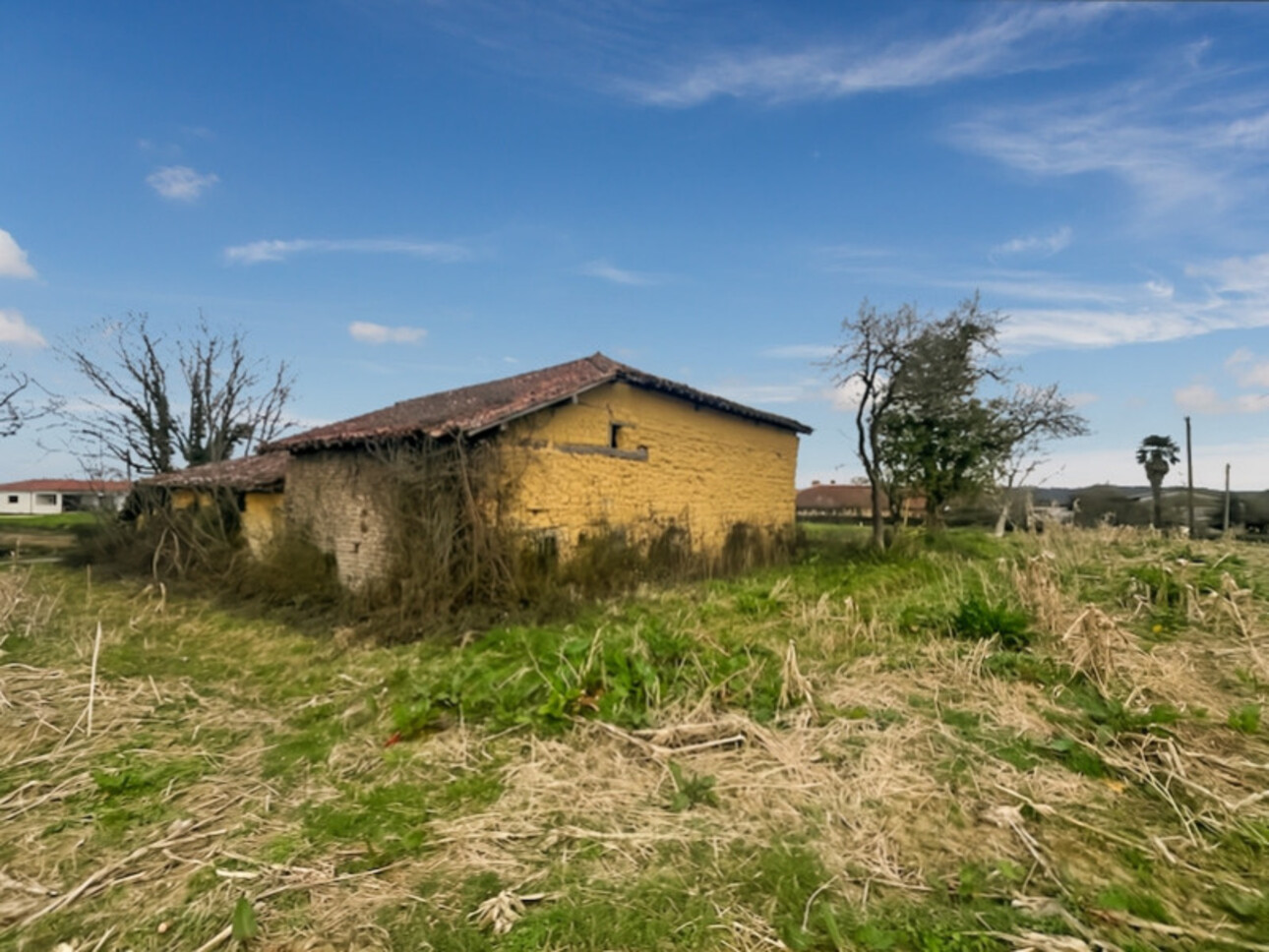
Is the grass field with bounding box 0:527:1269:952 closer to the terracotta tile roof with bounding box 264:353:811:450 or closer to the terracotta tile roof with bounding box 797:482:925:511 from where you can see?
the terracotta tile roof with bounding box 264:353:811:450

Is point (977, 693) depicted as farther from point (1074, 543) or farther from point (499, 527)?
point (1074, 543)

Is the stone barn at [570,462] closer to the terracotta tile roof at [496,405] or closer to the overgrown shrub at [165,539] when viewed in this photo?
the terracotta tile roof at [496,405]

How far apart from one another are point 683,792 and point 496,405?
7923 millimetres

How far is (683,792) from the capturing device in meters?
3.45

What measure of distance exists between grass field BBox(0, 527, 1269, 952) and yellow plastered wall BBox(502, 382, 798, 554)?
4003mm

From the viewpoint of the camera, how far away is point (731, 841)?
9.94 ft

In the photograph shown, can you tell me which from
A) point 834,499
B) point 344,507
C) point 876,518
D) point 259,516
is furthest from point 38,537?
point 834,499

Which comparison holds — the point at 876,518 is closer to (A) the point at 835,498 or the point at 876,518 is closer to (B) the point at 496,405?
(B) the point at 496,405

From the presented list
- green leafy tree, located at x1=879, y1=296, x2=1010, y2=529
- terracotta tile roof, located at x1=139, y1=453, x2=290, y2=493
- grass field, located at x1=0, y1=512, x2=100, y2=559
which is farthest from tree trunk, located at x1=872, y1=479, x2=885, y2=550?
grass field, located at x1=0, y1=512, x2=100, y2=559

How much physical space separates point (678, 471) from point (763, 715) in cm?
906

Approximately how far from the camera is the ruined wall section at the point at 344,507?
10727mm

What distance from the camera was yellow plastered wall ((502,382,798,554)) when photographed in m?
10.3

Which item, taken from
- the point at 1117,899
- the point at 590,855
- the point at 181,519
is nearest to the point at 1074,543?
the point at 1117,899

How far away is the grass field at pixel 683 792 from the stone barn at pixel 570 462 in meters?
3.83
